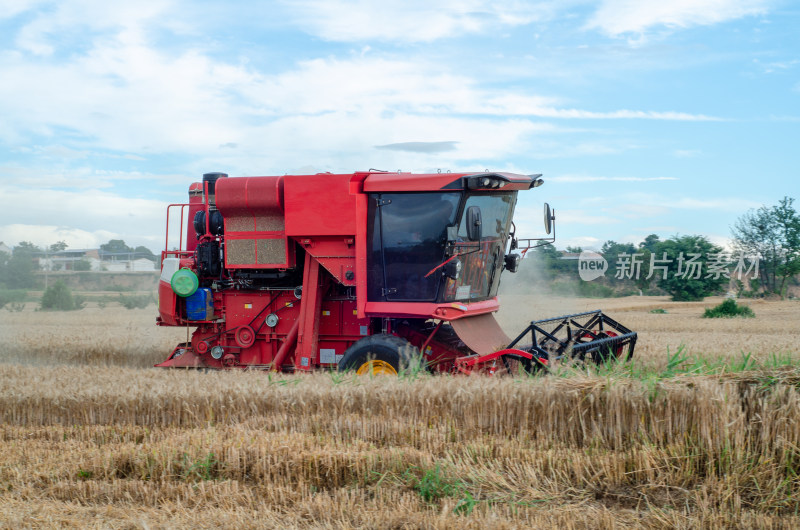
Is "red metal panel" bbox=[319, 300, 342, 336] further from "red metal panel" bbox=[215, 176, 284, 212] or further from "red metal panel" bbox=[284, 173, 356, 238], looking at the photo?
"red metal panel" bbox=[215, 176, 284, 212]

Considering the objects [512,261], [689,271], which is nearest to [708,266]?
[689,271]

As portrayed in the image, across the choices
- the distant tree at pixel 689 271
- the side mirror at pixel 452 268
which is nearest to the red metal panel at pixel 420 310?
the side mirror at pixel 452 268

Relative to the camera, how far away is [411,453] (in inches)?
185

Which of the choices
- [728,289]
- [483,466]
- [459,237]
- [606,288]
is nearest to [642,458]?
[483,466]

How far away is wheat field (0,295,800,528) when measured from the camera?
4.02m

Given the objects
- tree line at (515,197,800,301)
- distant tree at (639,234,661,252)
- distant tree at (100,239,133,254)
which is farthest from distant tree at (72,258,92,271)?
distant tree at (639,234,661,252)

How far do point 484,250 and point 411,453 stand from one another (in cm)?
395

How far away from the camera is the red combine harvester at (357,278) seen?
762cm

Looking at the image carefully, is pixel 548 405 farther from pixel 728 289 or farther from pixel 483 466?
pixel 728 289

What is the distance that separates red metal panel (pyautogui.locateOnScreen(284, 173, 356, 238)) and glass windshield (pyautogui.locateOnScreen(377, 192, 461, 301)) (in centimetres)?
39

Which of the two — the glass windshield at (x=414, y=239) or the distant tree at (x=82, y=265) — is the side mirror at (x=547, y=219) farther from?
the distant tree at (x=82, y=265)

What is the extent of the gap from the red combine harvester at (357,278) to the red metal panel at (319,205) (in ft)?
0.04

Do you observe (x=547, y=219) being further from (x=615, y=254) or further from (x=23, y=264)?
(x=615, y=254)

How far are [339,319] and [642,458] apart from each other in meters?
4.77
